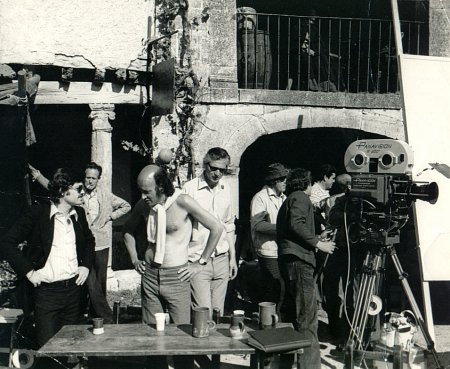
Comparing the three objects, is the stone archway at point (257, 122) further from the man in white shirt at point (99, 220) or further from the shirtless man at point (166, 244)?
the shirtless man at point (166, 244)

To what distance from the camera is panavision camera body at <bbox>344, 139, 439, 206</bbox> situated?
4680 mm

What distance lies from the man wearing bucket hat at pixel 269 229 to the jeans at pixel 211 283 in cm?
76

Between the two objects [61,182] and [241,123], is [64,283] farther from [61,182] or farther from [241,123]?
[241,123]

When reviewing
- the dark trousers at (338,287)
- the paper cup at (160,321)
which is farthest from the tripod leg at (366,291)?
the paper cup at (160,321)

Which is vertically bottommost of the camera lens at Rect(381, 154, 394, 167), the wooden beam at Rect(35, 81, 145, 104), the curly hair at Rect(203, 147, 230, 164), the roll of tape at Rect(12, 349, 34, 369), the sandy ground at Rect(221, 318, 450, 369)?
the sandy ground at Rect(221, 318, 450, 369)

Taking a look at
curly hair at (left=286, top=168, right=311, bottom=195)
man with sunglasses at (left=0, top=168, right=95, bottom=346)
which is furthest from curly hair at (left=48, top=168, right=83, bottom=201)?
curly hair at (left=286, top=168, right=311, bottom=195)

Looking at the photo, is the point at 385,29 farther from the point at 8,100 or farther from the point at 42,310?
the point at 42,310

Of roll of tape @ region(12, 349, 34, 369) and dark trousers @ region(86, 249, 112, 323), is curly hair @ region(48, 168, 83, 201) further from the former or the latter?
roll of tape @ region(12, 349, 34, 369)

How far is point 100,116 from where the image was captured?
23.4 feet

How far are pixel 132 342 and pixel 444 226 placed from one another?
3165 millimetres

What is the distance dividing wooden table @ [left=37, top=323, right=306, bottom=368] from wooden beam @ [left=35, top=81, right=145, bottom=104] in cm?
374

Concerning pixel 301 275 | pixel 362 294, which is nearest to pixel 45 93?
pixel 301 275

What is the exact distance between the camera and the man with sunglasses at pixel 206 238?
4.97m

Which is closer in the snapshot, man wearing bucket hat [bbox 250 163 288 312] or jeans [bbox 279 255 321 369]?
jeans [bbox 279 255 321 369]
